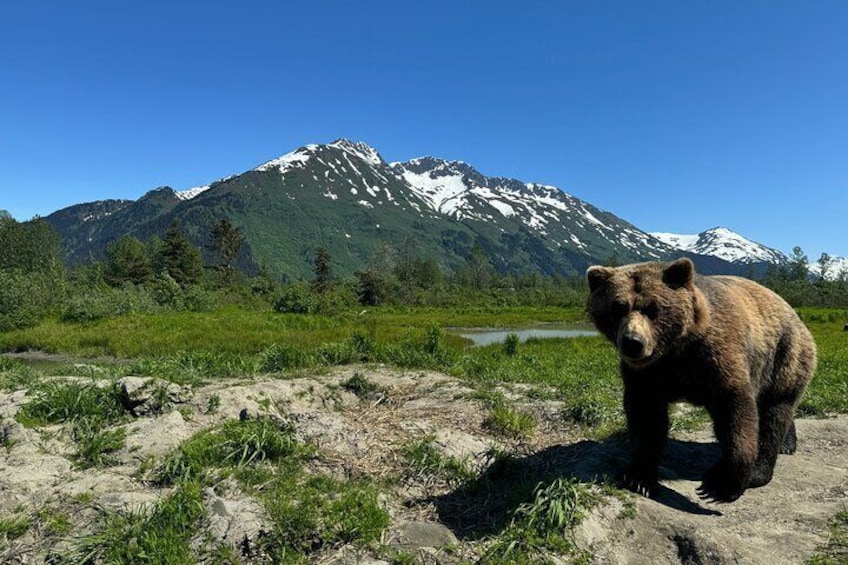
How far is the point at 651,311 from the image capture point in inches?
182

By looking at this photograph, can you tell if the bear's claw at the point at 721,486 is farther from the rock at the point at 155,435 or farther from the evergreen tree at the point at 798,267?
the evergreen tree at the point at 798,267

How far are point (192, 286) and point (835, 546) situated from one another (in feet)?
168

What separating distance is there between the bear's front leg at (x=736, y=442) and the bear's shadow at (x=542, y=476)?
0.38m

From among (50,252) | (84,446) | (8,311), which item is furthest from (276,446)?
(50,252)

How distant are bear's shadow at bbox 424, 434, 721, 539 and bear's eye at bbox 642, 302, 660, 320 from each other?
171 centimetres

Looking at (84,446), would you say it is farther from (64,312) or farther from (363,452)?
(64,312)

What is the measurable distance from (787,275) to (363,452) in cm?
14138

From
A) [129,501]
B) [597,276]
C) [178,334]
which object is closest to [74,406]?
[129,501]

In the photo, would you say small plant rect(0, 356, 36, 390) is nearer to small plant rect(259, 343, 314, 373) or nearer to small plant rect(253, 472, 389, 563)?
small plant rect(259, 343, 314, 373)

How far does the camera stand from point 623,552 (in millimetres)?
4305

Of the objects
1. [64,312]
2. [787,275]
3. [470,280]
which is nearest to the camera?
[64,312]

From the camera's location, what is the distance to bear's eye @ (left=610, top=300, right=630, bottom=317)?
4658 millimetres

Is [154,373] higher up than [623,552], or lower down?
higher up

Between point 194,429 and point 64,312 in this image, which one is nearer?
point 194,429
